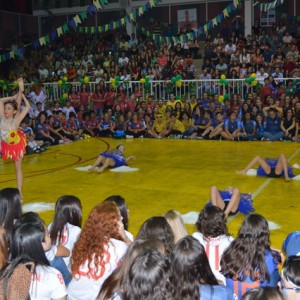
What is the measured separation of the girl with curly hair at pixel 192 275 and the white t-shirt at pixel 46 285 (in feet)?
2.28

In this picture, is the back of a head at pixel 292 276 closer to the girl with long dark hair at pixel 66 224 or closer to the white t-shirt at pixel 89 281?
the white t-shirt at pixel 89 281

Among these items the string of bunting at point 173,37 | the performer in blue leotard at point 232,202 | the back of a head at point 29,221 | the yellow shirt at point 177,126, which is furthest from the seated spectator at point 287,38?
the back of a head at point 29,221

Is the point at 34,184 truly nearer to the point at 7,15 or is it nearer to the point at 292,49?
the point at 292,49

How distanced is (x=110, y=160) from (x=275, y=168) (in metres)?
3.27

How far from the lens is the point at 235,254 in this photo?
338 centimetres

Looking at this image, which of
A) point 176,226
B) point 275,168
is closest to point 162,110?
point 275,168

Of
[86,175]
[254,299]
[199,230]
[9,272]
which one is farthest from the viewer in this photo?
[86,175]

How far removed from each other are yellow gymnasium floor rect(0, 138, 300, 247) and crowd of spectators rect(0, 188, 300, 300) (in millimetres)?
2177

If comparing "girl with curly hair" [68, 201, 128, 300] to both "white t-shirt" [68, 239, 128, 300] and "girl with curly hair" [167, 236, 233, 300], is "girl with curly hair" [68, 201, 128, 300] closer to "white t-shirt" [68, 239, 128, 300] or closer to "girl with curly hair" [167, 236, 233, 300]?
"white t-shirt" [68, 239, 128, 300]

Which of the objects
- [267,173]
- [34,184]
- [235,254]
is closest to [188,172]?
[267,173]

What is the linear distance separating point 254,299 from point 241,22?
20626 mm

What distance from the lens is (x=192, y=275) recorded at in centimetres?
274

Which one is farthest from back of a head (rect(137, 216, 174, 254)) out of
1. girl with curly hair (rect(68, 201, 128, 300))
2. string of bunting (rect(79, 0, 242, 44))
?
string of bunting (rect(79, 0, 242, 44))

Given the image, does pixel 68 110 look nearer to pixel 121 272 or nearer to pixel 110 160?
pixel 110 160
